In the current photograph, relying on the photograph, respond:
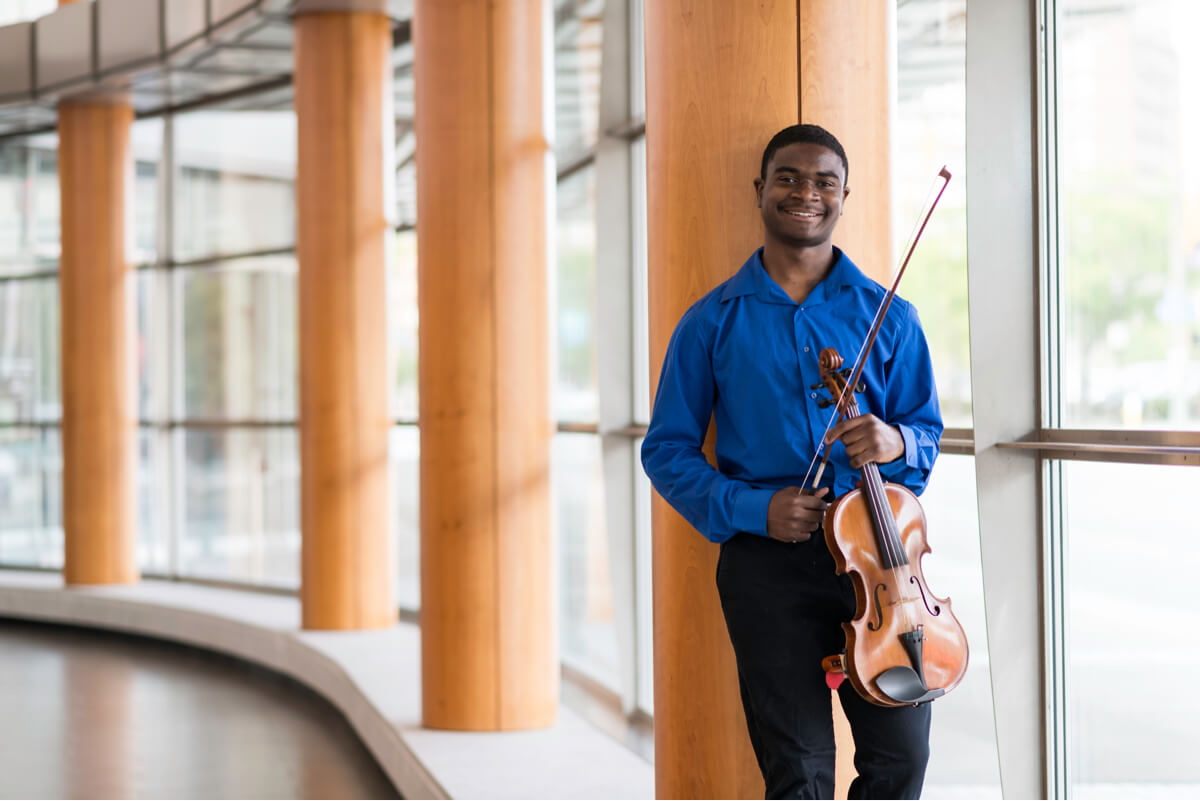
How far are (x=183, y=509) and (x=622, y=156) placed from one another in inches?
260

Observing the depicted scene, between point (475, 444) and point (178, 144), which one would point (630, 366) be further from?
point (178, 144)

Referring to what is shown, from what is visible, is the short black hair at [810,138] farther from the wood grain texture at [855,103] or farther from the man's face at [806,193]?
the wood grain texture at [855,103]

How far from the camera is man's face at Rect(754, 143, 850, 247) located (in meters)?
2.60

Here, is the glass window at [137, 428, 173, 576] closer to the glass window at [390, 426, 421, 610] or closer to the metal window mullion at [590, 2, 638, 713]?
the glass window at [390, 426, 421, 610]

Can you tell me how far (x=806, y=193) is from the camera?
2.59 m

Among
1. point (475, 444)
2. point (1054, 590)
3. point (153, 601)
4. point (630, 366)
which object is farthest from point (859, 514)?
point (153, 601)

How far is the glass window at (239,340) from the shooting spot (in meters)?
A: 10.2

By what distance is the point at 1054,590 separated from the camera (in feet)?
11.0

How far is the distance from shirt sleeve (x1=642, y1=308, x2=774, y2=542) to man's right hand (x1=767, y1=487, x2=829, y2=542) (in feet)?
0.39

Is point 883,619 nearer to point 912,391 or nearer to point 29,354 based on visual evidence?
point 912,391

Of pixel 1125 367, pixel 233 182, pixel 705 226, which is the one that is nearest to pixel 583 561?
pixel 705 226

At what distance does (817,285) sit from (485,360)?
301 centimetres

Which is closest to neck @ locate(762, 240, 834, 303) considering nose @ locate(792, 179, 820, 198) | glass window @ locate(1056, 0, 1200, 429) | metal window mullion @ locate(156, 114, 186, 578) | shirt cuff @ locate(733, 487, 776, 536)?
nose @ locate(792, 179, 820, 198)

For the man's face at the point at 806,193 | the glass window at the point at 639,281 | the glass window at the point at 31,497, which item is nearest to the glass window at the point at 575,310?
the glass window at the point at 639,281
